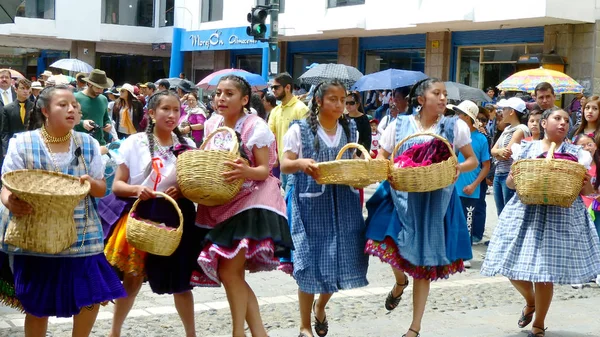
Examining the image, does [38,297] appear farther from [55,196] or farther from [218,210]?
[218,210]

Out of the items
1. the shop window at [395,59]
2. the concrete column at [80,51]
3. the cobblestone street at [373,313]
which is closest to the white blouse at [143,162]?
the cobblestone street at [373,313]

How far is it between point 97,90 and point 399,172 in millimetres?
6367

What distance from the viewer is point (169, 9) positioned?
36.6 metres

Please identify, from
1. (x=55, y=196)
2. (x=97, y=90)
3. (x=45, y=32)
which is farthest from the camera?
(x=45, y=32)

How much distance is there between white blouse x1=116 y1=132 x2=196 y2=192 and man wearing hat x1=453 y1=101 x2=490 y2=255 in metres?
4.00

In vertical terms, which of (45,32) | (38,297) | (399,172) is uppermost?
(45,32)

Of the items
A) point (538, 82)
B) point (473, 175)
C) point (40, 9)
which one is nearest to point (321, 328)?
point (473, 175)

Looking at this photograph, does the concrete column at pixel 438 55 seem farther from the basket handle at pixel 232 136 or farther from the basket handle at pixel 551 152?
the basket handle at pixel 232 136

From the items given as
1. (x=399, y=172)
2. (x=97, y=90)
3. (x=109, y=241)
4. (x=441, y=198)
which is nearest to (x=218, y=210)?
(x=109, y=241)

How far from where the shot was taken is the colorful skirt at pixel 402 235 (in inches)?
228

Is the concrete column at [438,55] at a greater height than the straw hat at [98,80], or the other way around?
the concrete column at [438,55]

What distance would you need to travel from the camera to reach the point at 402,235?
5.79 meters

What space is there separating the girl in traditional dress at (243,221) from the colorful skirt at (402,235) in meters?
0.75

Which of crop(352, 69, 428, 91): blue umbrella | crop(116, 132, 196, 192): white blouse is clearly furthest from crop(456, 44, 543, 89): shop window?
crop(116, 132, 196, 192): white blouse
